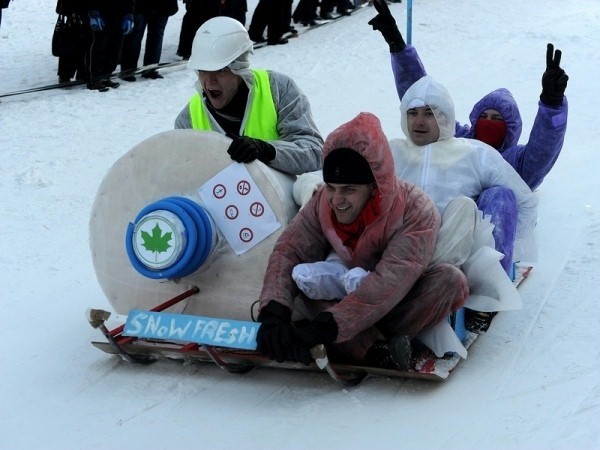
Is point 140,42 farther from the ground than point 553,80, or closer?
closer

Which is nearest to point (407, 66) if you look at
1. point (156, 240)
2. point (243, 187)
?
point (243, 187)

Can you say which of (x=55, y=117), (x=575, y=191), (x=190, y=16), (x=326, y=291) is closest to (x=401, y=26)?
(x=190, y=16)

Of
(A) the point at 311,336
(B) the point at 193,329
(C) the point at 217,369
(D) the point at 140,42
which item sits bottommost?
(C) the point at 217,369

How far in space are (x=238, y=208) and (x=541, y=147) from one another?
1656 mm

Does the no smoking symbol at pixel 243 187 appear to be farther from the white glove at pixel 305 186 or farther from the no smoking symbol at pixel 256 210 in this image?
the white glove at pixel 305 186

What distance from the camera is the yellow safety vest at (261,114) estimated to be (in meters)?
5.18

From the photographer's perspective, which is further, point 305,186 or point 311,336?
point 305,186

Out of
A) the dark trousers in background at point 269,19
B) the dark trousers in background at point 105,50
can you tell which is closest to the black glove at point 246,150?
the dark trousers in background at point 105,50

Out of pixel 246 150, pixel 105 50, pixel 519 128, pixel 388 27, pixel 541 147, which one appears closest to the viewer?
pixel 246 150

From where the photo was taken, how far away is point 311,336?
4.14m

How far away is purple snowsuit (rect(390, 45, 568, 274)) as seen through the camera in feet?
16.2

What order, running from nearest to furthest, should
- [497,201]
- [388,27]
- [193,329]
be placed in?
[193,329] < [497,201] < [388,27]

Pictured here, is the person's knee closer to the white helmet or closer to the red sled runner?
the red sled runner

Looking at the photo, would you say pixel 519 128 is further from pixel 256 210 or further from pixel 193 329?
pixel 193 329
